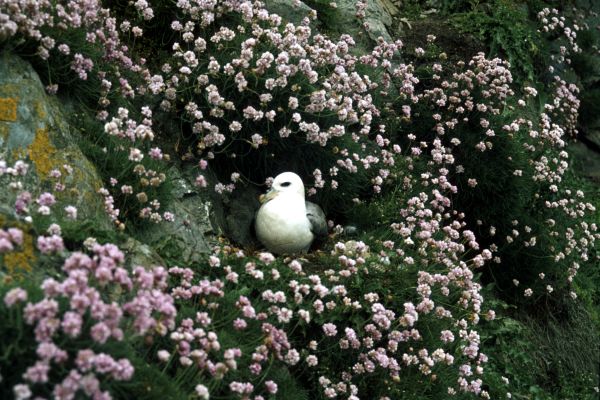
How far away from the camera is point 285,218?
5988 millimetres

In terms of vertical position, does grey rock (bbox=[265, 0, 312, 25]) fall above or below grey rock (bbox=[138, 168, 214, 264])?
above

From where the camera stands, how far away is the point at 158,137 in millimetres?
6312

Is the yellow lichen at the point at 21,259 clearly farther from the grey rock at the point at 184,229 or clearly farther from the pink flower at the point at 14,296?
the grey rock at the point at 184,229

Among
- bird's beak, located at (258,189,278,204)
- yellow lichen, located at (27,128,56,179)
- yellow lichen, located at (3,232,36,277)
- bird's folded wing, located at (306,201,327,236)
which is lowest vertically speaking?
bird's folded wing, located at (306,201,327,236)

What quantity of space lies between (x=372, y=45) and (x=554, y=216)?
2972 millimetres

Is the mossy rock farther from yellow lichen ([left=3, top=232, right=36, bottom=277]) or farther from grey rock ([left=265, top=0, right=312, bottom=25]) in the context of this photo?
grey rock ([left=265, top=0, right=312, bottom=25])

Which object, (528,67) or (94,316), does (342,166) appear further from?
(528,67)

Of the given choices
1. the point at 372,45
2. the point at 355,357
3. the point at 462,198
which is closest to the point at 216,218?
the point at 355,357

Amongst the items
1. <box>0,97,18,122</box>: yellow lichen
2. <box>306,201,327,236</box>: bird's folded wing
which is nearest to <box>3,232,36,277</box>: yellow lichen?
<box>0,97,18,122</box>: yellow lichen

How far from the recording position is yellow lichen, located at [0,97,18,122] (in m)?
4.85

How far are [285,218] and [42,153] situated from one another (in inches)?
77.9

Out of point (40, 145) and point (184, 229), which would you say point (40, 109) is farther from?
point (184, 229)

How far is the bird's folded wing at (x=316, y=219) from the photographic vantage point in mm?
6246

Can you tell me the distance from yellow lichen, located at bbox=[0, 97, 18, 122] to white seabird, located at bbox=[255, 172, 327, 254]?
2.09 meters
